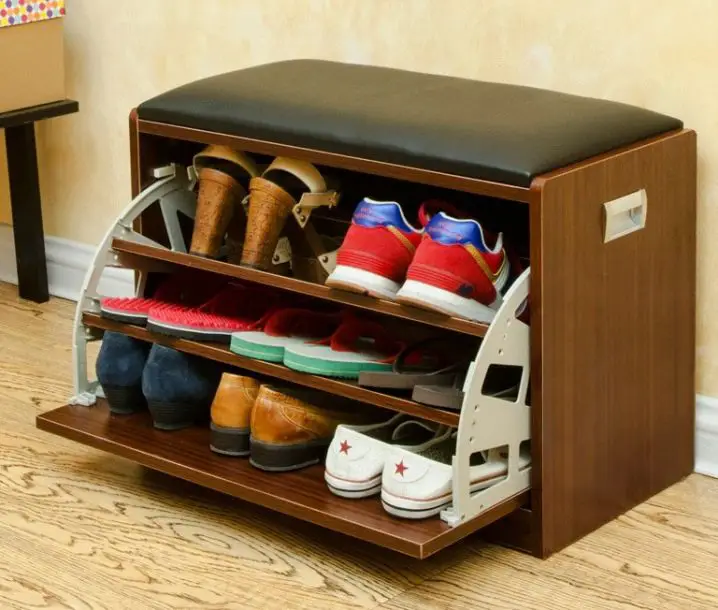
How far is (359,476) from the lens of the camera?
5.16ft

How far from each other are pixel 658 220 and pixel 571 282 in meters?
0.20

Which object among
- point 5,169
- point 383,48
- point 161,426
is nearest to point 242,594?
point 161,426

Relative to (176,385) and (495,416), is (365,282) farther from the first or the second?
(176,385)

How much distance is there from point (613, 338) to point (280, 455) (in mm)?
436

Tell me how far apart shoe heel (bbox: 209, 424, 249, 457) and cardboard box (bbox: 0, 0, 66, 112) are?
0.92m

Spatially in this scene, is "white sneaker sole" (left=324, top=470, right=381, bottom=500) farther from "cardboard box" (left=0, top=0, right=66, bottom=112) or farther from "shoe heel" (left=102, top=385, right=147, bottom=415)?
"cardboard box" (left=0, top=0, right=66, bottom=112)

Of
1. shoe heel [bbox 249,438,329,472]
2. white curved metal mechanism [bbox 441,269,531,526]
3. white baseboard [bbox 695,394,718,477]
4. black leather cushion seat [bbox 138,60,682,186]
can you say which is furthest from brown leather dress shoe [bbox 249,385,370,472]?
white baseboard [bbox 695,394,718,477]

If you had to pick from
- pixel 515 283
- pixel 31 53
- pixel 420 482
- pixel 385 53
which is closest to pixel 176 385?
pixel 420 482

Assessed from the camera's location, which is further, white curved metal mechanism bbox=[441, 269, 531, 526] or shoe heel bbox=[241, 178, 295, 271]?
shoe heel bbox=[241, 178, 295, 271]

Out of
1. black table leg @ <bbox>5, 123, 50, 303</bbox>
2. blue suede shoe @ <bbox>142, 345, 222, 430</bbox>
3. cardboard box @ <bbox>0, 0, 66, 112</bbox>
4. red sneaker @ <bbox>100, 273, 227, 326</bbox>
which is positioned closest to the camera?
blue suede shoe @ <bbox>142, 345, 222, 430</bbox>

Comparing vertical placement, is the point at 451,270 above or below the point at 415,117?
below

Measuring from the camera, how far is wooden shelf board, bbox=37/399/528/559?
150 cm

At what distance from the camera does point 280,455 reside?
166 centimetres

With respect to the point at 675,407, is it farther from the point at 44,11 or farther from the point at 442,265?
the point at 44,11
